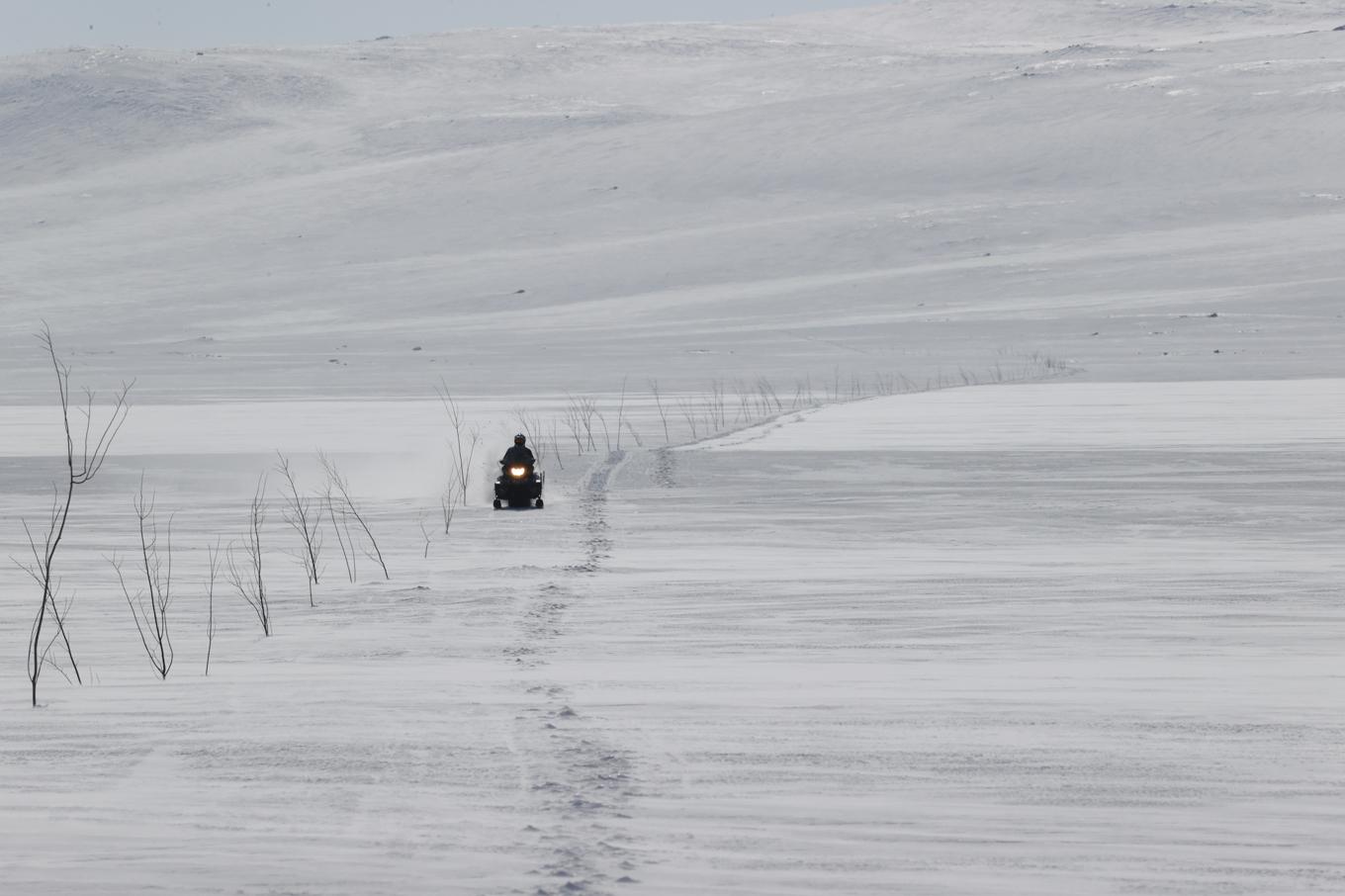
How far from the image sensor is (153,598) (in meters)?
6.36

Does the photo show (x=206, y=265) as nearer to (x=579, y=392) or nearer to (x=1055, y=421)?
(x=579, y=392)

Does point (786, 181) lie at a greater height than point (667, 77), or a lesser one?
lesser

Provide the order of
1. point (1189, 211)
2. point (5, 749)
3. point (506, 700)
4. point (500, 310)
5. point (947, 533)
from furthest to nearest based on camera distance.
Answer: point (1189, 211), point (500, 310), point (947, 533), point (506, 700), point (5, 749)

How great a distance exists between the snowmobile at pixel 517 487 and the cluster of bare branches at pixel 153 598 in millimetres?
1648

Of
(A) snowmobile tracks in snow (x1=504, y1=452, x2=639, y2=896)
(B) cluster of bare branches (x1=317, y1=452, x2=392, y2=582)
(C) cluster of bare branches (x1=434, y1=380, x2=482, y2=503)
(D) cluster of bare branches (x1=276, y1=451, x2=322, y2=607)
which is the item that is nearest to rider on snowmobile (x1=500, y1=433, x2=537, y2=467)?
(C) cluster of bare branches (x1=434, y1=380, x2=482, y2=503)

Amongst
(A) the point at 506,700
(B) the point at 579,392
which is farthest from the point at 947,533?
(B) the point at 579,392

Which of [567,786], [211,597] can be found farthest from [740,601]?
[567,786]

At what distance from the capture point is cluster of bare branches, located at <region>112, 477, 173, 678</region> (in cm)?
548

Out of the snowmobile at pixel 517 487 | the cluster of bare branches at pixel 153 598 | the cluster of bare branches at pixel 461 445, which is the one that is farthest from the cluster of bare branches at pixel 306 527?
the snowmobile at pixel 517 487

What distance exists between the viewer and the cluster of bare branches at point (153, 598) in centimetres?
548

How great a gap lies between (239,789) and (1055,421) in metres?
12.2

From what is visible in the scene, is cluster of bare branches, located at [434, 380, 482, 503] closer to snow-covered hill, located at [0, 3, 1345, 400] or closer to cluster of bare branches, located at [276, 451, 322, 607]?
cluster of bare branches, located at [276, 451, 322, 607]

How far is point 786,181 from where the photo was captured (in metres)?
54.8

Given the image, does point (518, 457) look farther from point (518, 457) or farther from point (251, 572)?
point (251, 572)
